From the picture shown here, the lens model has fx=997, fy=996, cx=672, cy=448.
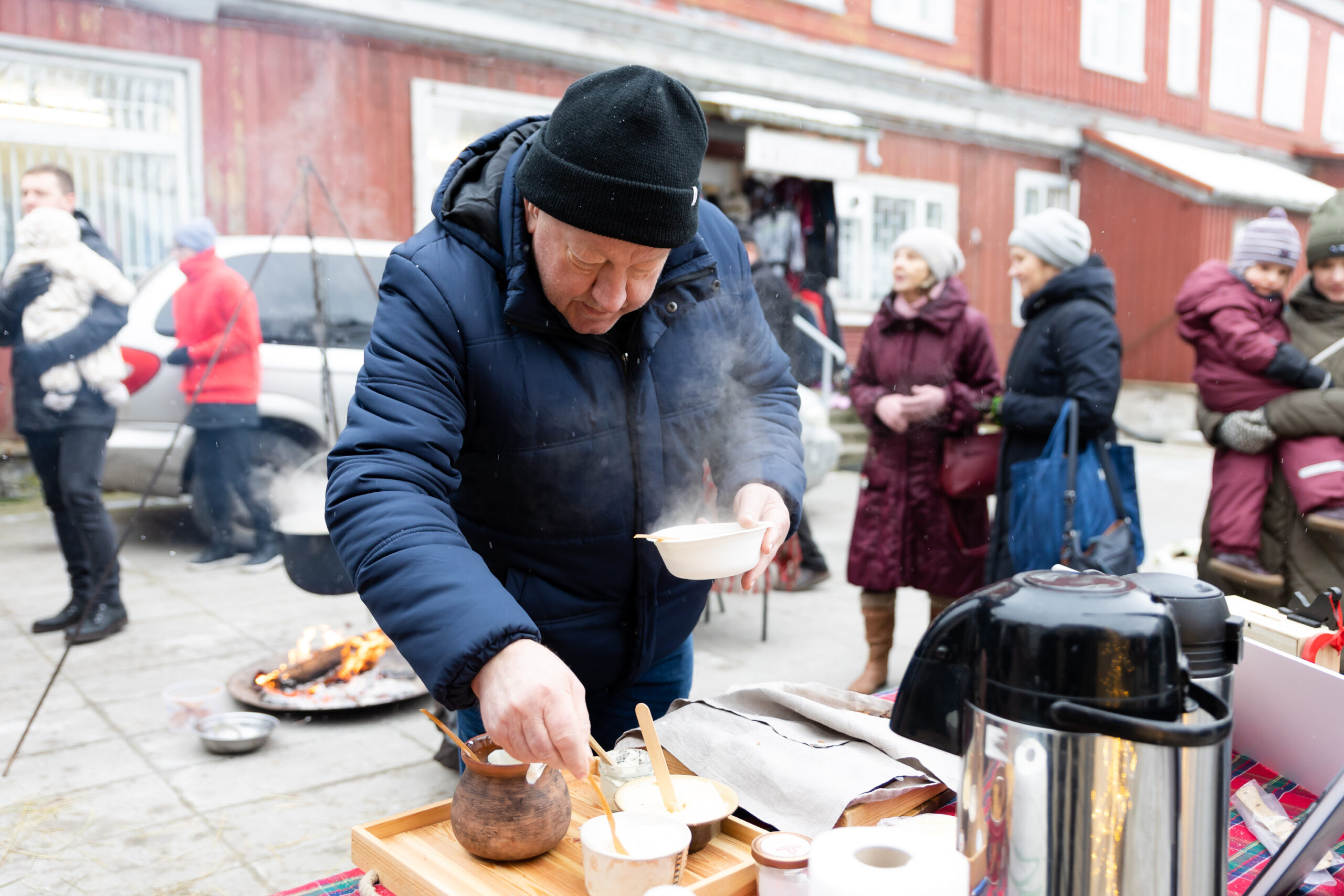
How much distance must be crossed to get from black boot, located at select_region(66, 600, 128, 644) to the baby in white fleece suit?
110 cm

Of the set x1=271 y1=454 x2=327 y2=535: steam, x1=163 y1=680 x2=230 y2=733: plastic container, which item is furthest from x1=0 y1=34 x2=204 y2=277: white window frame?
x1=163 y1=680 x2=230 y2=733: plastic container

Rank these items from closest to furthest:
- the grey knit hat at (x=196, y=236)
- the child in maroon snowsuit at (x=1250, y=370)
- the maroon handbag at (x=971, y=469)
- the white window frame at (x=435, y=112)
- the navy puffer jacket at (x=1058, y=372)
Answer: the child in maroon snowsuit at (x=1250, y=370), the navy puffer jacket at (x=1058, y=372), the maroon handbag at (x=971, y=469), the grey knit hat at (x=196, y=236), the white window frame at (x=435, y=112)

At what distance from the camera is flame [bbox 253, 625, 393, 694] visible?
14.6 feet

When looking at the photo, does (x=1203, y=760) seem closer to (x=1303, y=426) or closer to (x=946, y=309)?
(x=1303, y=426)

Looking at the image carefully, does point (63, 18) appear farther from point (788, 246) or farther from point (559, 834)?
point (559, 834)

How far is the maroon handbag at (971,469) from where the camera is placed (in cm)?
441

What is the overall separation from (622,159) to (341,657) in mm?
3733

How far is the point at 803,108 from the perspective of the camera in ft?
38.2

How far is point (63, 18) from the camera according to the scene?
7723mm

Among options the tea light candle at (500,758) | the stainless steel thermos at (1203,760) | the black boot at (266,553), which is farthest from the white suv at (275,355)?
the stainless steel thermos at (1203,760)

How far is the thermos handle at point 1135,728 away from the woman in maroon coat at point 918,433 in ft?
11.4

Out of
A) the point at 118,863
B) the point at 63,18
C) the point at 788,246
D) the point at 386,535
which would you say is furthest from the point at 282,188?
the point at 386,535

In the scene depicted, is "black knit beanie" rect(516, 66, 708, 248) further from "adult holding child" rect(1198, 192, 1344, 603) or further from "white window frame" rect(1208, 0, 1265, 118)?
"white window frame" rect(1208, 0, 1265, 118)

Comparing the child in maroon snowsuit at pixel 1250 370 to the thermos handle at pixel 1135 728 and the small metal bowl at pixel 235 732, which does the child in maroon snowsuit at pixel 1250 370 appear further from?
the small metal bowl at pixel 235 732
